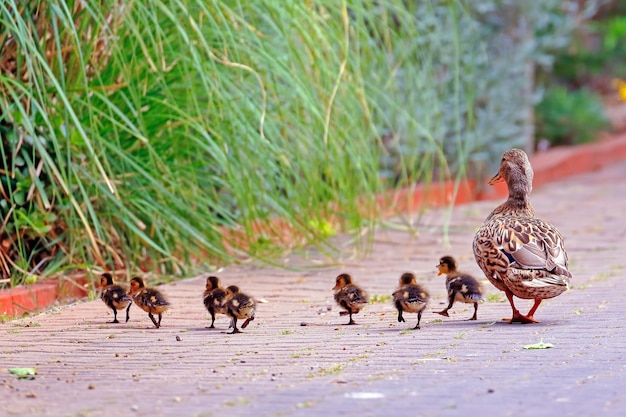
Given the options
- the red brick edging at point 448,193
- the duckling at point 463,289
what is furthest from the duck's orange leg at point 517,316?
the red brick edging at point 448,193

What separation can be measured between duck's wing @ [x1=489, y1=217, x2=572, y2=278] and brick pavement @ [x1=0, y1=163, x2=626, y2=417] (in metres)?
0.33

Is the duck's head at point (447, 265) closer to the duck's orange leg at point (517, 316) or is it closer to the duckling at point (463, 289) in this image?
the duckling at point (463, 289)

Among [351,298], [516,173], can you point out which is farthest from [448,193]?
[351,298]

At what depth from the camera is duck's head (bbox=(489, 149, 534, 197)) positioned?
7.42 metres

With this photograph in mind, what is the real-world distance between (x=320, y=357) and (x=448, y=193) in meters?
7.17

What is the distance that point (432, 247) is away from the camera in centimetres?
1043

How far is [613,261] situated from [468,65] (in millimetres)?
4486

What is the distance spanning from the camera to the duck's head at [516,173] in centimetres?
742

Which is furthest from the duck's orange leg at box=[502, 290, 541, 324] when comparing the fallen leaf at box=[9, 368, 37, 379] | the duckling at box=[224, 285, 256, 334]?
the fallen leaf at box=[9, 368, 37, 379]

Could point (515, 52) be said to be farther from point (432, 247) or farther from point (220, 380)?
point (220, 380)

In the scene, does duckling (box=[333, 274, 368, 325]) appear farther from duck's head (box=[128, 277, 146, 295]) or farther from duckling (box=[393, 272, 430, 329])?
duck's head (box=[128, 277, 146, 295])

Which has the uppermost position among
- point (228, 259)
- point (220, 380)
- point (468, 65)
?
point (468, 65)

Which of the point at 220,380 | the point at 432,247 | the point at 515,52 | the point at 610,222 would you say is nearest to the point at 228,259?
the point at 432,247

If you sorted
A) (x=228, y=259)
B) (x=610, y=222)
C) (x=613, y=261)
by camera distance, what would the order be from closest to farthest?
1. (x=228, y=259)
2. (x=613, y=261)
3. (x=610, y=222)
